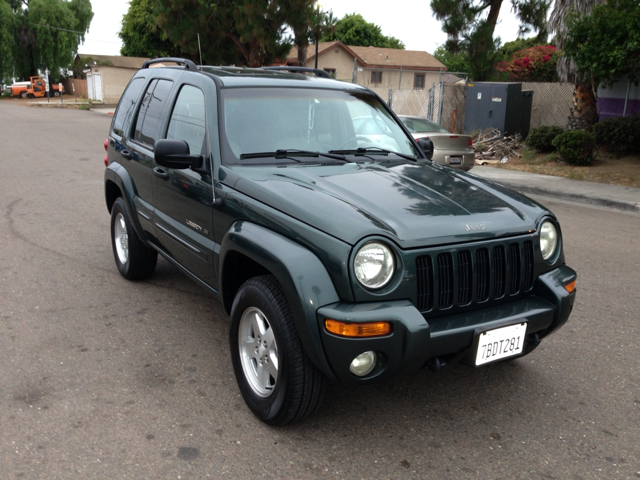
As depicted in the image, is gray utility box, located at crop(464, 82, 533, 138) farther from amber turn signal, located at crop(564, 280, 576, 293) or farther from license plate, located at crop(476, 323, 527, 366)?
license plate, located at crop(476, 323, 527, 366)

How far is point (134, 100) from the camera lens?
5270 millimetres

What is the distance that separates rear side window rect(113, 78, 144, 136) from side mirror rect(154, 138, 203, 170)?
175 cm

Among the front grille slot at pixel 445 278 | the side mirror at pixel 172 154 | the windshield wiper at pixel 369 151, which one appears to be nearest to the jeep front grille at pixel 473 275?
the front grille slot at pixel 445 278

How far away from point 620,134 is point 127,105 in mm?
13088

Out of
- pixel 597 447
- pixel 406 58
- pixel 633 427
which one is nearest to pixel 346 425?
pixel 597 447

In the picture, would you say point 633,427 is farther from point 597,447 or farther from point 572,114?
point 572,114

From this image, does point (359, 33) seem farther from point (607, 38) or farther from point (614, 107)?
point (607, 38)

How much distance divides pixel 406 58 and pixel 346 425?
55.5m

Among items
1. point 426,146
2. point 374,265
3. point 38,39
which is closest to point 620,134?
point 426,146

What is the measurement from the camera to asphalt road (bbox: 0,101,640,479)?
295 centimetres

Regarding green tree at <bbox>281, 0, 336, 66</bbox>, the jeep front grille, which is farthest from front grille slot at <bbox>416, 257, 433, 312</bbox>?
green tree at <bbox>281, 0, 336, 66</bbox>

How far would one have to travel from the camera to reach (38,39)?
5769 centimetres

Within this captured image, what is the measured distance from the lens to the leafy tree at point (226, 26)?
81.0 ft

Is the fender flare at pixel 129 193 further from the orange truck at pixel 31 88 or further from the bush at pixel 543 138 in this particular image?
the orange truck at pixel 31 88
